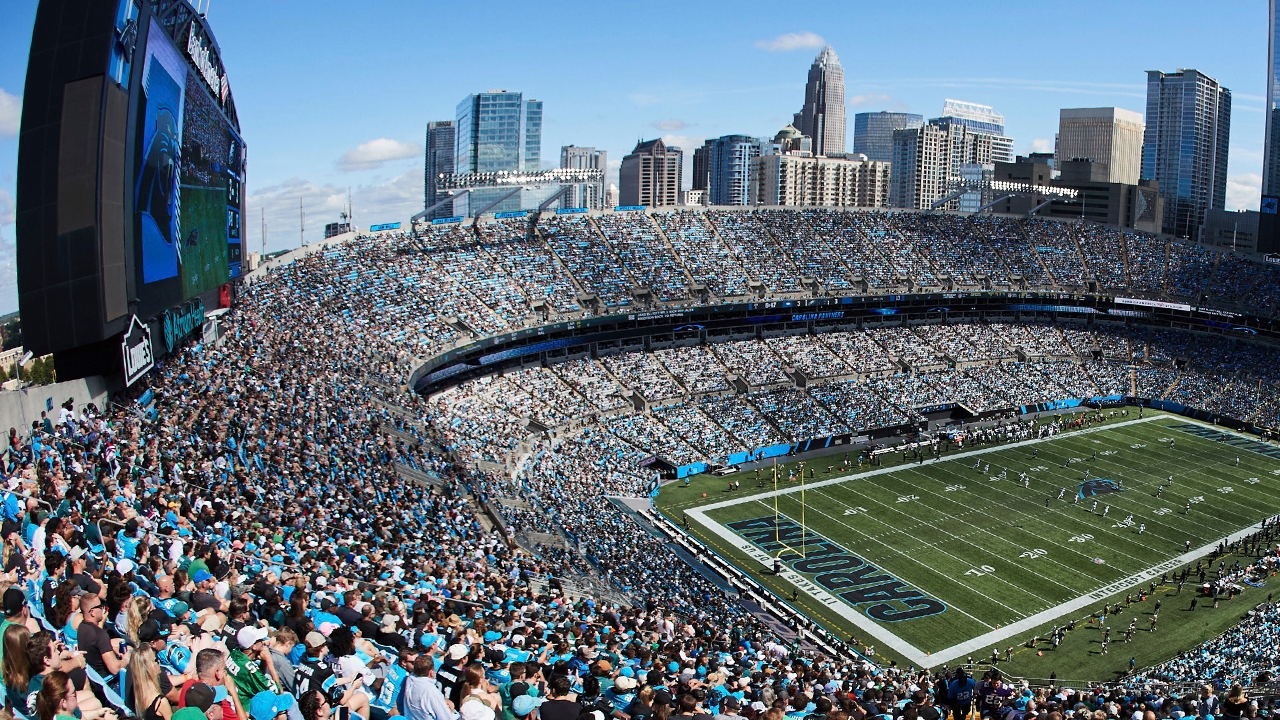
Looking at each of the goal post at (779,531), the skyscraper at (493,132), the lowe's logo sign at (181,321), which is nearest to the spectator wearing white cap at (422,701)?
the lowe's logo sign at (181,321)

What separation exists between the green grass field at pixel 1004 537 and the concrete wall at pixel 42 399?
2172 cm

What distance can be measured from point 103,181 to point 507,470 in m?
22.0

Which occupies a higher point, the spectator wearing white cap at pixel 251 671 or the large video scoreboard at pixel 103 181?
the large video scoreboard at pixel 103 181

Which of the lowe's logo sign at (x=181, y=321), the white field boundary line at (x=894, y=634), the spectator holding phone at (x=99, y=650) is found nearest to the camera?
the spectator holding phone at (x=99, y=650)

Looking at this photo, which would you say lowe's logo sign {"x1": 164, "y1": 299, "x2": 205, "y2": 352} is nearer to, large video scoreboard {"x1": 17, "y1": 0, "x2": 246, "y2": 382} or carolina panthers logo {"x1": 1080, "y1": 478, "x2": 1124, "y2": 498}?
large video scoreboard {"x1": 17, "y1": 0, "x2": 246, "y2": 382}

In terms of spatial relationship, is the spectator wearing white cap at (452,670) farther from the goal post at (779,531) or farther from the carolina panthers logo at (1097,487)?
the carolina panthers logo at (1097,487)

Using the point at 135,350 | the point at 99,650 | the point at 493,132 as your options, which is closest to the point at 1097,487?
the point at 135,350

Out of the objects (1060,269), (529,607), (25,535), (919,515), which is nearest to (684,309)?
(919,515)

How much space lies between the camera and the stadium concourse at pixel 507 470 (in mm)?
Answer: 9008

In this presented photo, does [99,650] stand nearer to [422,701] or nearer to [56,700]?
[56,700]

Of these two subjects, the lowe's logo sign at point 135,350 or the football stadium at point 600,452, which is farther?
the lowe's logo sign at point 135,350

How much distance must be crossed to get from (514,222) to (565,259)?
174 inches

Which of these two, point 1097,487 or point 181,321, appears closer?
point 181,321

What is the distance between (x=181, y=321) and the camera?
85.6 feet
